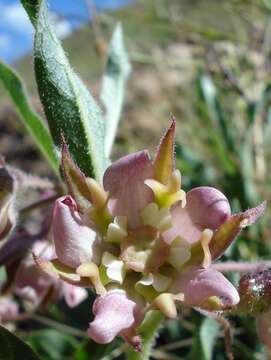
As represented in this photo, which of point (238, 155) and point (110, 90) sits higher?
point (110, 90)

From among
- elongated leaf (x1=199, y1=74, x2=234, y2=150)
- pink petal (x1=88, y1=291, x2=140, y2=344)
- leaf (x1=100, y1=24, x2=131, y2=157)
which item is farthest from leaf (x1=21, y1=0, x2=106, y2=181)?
elongated leaf (x1=199, y1=74, x2=234, y2=150)

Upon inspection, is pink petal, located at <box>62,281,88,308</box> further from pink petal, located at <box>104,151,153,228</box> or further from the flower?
pink petal, located at <box>104,151,153,228</box>

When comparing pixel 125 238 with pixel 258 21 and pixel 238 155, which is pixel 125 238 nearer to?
pixel 238 155

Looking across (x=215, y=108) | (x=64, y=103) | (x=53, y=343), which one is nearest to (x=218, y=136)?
(x=215, y=108)

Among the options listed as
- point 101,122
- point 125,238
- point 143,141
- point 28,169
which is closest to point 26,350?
point 125,238

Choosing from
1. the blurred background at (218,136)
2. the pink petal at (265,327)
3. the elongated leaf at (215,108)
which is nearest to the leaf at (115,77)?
the blurred background at (218,136)

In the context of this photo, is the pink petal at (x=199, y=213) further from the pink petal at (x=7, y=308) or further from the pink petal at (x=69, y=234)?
the pink petal at (x=7, y=308)

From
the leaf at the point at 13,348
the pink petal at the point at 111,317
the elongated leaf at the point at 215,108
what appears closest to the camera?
the pink petal at the point at 111,317

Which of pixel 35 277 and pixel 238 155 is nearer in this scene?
pixel 35 277

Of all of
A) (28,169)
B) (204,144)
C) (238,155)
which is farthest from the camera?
(28,169)
